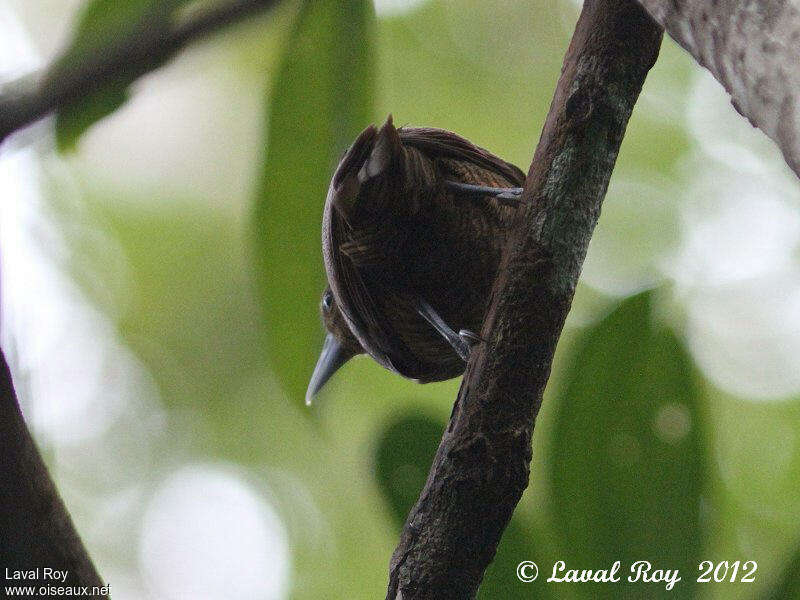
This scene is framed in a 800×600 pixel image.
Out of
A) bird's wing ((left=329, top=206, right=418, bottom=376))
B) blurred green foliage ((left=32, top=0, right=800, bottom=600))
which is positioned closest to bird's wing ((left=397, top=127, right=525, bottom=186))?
blurred green foliage ((left=32, top=0, right=800, bottom=600))

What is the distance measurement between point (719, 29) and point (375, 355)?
1.58 meters

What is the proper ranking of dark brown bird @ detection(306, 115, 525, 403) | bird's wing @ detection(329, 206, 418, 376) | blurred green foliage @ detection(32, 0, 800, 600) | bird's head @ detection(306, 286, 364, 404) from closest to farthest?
blurred green foliage @ detection(32, 0, 800, 600) < dark brown bird @ detection(306, 115, 525, 403) < bird's wing @ detection(329, 206, 418, 376) < bird's head @ detection(306, 286, 364, 404)

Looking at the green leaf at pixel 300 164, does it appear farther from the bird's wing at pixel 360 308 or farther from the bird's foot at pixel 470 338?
the bird's foot at pixel 470 338

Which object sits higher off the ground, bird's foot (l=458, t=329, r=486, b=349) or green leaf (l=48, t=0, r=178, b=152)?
green leaf (l=48, t=0, r=178, b=152)

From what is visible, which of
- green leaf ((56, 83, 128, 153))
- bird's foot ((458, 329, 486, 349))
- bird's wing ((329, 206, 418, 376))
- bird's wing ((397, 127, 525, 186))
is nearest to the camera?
green leaf ((56, 83, 128, 153))

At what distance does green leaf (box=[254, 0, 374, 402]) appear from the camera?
2.24 metres

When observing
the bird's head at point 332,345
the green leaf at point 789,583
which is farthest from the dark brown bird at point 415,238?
the green leaf at point 789,583

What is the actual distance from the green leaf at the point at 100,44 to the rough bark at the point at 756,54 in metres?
0.74

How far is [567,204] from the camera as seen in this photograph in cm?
166

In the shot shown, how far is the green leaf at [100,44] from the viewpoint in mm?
1237

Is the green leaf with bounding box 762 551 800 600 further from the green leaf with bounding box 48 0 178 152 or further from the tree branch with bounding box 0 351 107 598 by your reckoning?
the green leaf with bounding box 48 0 178 152

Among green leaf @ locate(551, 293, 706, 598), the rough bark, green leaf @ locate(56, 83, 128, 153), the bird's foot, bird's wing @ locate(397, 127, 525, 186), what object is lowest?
green leaf @ locate(551, 293, 706, 598)

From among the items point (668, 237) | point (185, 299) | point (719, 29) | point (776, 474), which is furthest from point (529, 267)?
point (185, 299)

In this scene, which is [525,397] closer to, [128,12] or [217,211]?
[128,12]
